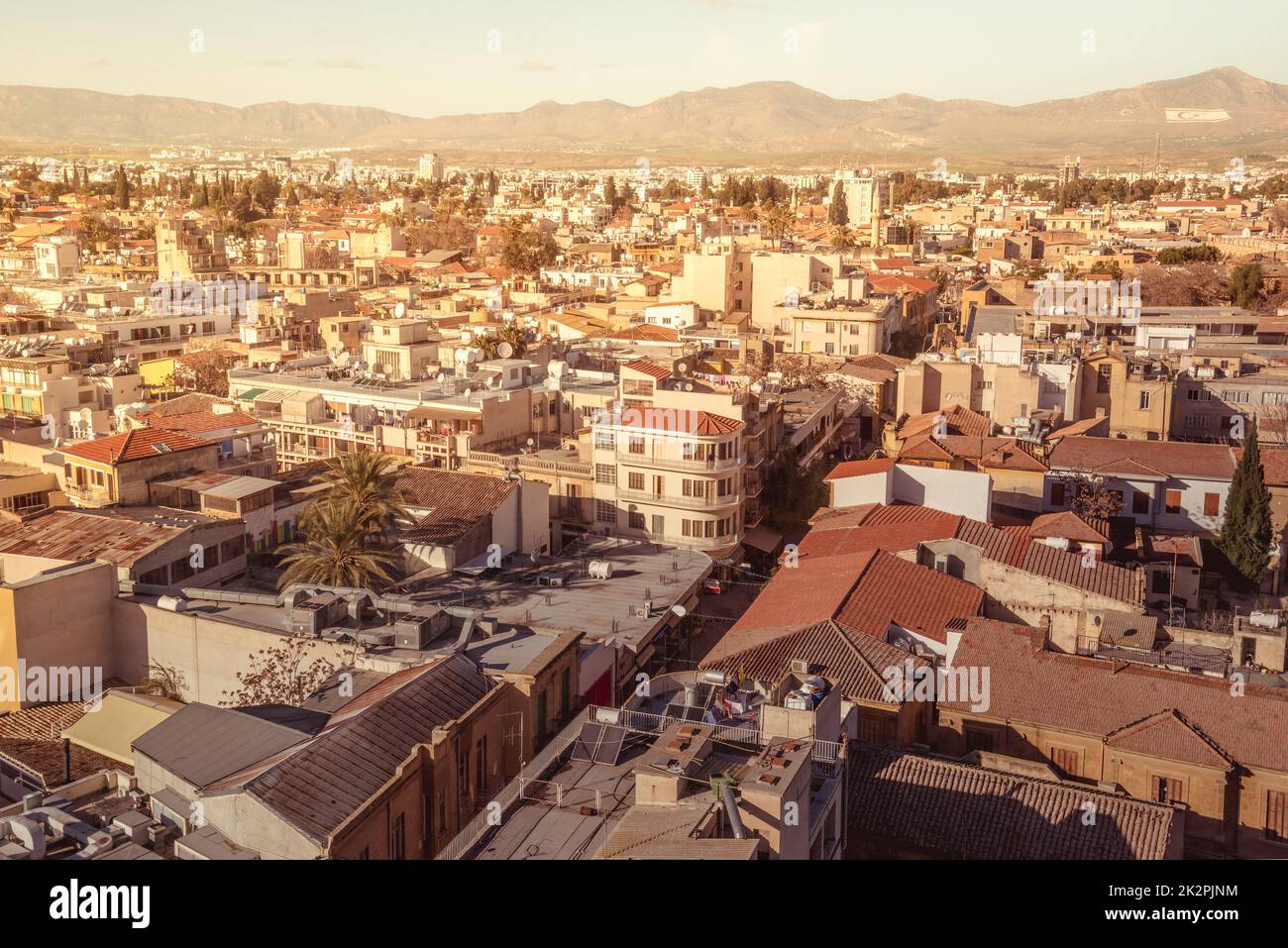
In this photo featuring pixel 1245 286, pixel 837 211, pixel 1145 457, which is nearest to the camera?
pixel 1145 457

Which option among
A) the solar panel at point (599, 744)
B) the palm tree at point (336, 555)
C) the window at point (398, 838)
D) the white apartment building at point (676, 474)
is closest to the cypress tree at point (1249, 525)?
the white apartment building at point (676, 474)

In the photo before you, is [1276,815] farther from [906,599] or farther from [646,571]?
[646,571]

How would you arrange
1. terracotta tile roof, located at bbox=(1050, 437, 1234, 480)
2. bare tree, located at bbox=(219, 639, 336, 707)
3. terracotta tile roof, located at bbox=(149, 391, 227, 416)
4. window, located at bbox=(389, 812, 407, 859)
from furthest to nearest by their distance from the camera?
1. terracotta tile roof, located at bbox=(149, 391, 227, 416)
2. terracotta tile roof, located at bbox=(1050, 437, 1234, 480)
3. bare tree, located at bbox=(219, 639, 336, 707)
4. window, located at bbox=(389, 812, 407, 859)

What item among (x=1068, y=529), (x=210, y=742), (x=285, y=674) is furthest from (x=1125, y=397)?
(x=210, y=742)

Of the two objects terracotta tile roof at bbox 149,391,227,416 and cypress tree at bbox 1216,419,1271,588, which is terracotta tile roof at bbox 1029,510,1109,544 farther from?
terracotta tile roof at bbox 149,391,227,416

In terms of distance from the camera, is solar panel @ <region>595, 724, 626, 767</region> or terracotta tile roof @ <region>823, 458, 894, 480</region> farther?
terracotta tile roof @ <region>823, 458, 894, 480</region>

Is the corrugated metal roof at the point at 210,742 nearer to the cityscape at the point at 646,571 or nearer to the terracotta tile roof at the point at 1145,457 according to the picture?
the cityscape at the point at 646,571

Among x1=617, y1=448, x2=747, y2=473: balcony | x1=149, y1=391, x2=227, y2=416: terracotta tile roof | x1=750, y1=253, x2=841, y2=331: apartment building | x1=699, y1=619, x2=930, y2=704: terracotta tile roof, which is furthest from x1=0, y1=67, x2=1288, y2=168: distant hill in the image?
x1=699, y1=619, x2=930, y2=704: terracotta tile roof
